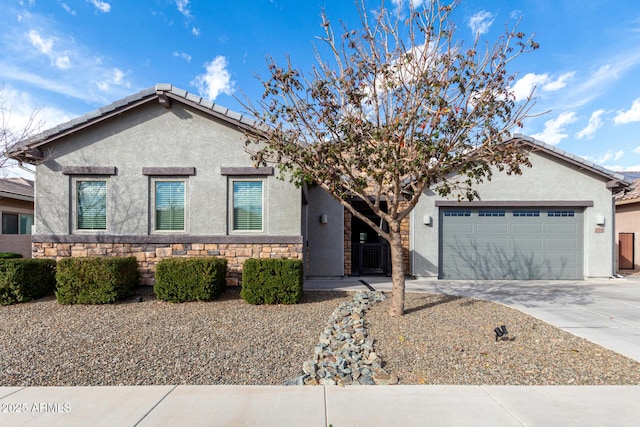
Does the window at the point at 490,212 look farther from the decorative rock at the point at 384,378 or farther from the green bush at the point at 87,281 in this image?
the green bush at the point at 87,281

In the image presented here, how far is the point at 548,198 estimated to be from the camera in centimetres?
1134

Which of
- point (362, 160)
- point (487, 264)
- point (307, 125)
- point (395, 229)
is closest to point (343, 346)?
point (395, 229)

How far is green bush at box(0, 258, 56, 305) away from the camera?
7.43 metres

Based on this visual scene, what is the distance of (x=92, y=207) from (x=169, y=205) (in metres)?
2.07

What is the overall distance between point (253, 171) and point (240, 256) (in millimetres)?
2290

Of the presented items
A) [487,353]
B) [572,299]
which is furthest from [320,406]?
[572,299]

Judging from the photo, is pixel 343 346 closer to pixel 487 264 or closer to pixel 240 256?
pixel 240 256

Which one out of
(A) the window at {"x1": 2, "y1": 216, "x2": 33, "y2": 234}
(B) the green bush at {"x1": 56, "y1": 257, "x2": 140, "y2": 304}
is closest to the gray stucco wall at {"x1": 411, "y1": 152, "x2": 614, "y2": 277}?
(B) the green bush at {"x1": 56, "y1": 257, "x2": 140, "y2": 304}

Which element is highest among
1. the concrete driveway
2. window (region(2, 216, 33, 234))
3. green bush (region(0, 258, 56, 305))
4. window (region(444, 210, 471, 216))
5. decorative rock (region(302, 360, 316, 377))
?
window (region(444, 210, 471, 216))

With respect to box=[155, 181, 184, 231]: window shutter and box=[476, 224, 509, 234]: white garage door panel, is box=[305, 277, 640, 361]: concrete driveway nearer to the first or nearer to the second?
box=[476, 224, 509, 234]: white garage door panel

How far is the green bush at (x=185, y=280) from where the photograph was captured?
752cm

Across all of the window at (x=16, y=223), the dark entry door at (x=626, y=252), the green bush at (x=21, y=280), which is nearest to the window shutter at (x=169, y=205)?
the green bush at (x=21, y=280)

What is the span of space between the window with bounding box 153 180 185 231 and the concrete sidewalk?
5.49 meters

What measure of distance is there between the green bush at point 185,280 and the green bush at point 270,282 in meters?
0.88
